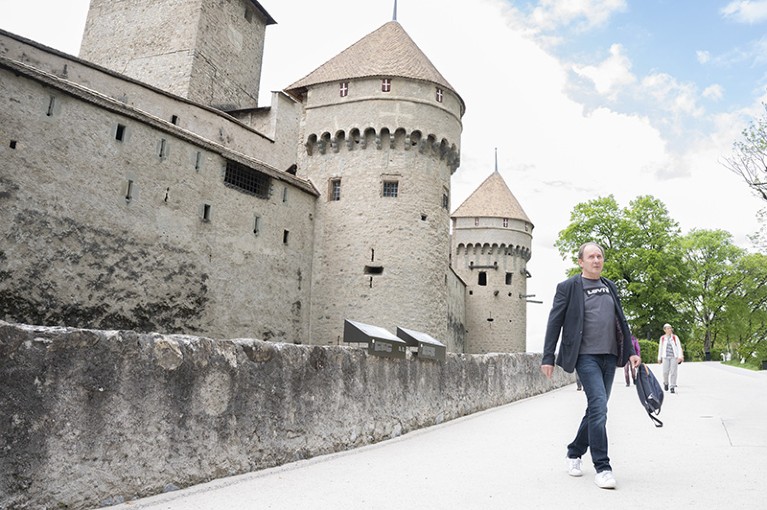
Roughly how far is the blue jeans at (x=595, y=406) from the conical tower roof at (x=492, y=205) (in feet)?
107

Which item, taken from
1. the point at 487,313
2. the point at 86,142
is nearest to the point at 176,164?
the point at 86,142

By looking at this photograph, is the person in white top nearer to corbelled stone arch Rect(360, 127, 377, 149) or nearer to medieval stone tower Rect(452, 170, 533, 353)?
corbelled stone arch Rect(360, 127, 377, 149)

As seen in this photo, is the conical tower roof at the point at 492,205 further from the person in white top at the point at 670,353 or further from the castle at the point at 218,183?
the person in white top at the point at 670,353

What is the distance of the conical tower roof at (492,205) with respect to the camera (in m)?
36.5

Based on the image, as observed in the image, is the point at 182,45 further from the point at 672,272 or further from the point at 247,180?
the point at 672,272

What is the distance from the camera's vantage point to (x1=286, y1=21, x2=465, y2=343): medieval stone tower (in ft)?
64.4

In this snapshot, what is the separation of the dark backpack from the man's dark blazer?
1.48 feet

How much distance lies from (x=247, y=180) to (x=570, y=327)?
50.4ft

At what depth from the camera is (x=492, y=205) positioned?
36.9 m

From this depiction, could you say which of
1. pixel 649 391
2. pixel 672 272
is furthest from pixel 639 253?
pixel 649 391

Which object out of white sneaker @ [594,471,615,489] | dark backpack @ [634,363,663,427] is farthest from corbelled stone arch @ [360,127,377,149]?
white sneaker @ [594,471,615,489]

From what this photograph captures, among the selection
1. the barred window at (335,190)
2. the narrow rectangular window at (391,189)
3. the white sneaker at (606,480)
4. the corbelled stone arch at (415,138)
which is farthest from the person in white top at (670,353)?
the barred window at (335,190)

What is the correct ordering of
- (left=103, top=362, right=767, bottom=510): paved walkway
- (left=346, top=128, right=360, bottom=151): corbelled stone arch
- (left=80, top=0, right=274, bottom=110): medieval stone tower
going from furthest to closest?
(left=80, top=0, right=274, bottom=110): medieval stone tower, (left=346, top=128, right=360, bottom=151): corbelled stone arch, (left=103, top=362, right=767, bottom=510): paved walkway

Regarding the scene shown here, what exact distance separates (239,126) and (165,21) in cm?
816
